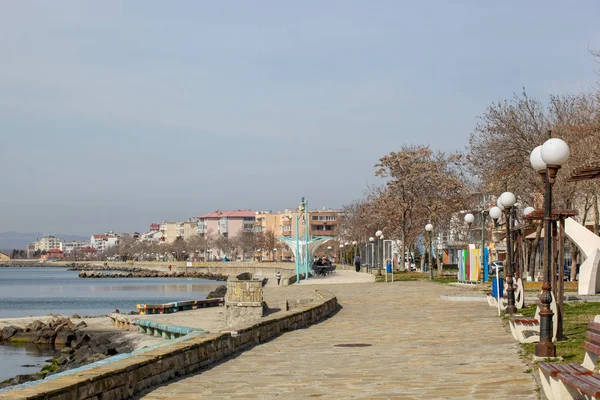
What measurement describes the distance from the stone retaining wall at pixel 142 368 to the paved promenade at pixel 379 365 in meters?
0.24

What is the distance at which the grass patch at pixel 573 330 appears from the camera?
1211 cm

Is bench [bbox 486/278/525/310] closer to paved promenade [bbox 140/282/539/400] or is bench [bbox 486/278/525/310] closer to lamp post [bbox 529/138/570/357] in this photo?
paved promenade [bbox 140/282/539/400]

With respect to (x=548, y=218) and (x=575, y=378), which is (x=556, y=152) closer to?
(x=548, y=218)

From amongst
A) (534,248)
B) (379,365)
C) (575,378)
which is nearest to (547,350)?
(379,365)

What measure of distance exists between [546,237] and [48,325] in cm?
3498

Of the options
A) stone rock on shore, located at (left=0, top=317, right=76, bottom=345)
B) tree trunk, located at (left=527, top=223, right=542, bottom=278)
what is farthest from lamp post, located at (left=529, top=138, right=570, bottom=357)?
stone rock on shore, located at (left=0, top=317, right=76, bottom=345)

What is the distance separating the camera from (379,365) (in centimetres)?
1263

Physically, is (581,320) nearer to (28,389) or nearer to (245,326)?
(245,326)

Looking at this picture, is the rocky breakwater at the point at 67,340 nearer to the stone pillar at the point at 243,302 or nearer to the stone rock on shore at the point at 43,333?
the stone rock on shore at the point at 43,333

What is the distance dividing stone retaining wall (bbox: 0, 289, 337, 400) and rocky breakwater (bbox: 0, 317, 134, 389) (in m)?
13.7

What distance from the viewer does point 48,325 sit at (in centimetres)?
4334

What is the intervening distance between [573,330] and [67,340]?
2855 centimetres

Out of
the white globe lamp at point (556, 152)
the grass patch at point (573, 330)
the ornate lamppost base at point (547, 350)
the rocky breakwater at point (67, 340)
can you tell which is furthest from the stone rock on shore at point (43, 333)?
the white globe lamp at point (556, 152)

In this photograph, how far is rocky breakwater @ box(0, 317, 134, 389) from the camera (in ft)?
97.0
